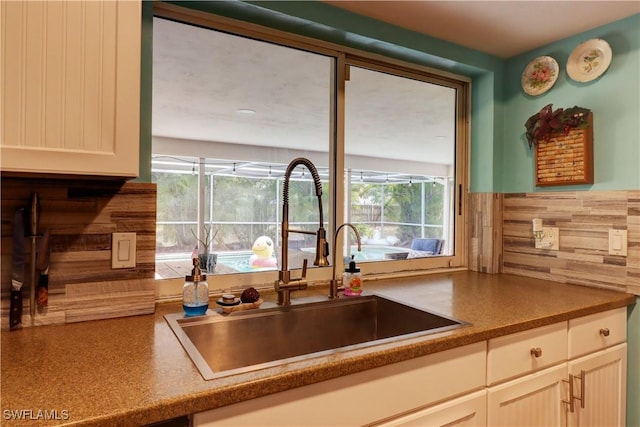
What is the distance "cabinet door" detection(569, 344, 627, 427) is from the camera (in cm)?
137

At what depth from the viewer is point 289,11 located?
1498 millimetres

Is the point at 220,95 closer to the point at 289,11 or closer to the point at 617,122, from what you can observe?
the point at 289,11

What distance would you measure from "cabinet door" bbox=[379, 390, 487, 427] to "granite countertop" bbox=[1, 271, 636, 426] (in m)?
0.17

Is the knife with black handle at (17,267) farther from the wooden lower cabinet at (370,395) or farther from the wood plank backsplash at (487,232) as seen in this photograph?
the wood plank backsplash at (487,232)

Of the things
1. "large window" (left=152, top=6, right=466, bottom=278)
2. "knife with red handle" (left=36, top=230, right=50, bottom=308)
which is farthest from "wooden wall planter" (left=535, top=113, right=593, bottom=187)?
"knife with red handle" (left=36, top=230, right=50, bottom=308)

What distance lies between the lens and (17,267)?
1.04 m

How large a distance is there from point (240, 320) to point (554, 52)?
6.46 feet

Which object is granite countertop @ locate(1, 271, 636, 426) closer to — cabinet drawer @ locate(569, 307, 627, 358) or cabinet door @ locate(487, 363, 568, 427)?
cabinet drawer @ locate(569, 307, 627, 358)

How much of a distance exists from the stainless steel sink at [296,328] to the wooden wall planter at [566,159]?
107cm

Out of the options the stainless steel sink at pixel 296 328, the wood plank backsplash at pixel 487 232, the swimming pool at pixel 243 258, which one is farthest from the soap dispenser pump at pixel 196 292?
the wood plank backsplash at pixel 487 232

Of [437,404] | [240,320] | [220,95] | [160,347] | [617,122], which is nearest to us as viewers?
[160,347]

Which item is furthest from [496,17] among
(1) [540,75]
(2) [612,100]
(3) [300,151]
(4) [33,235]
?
(4) [33,235]

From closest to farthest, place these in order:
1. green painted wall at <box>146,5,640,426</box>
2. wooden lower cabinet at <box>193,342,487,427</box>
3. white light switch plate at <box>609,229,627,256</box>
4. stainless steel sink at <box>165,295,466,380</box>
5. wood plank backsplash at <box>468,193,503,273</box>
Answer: wooden lower cabinet at <box>193,342,487,427</box> < stainless steel sink at <box>165,295,466,380</box> < green painted wall at <box>146,5,640,426</box> < white light switch plate at <box>609,229,627,256</box> < wood plank backsplash at <box>468,193,503,273</box>

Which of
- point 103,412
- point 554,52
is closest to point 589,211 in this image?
point 554,52
